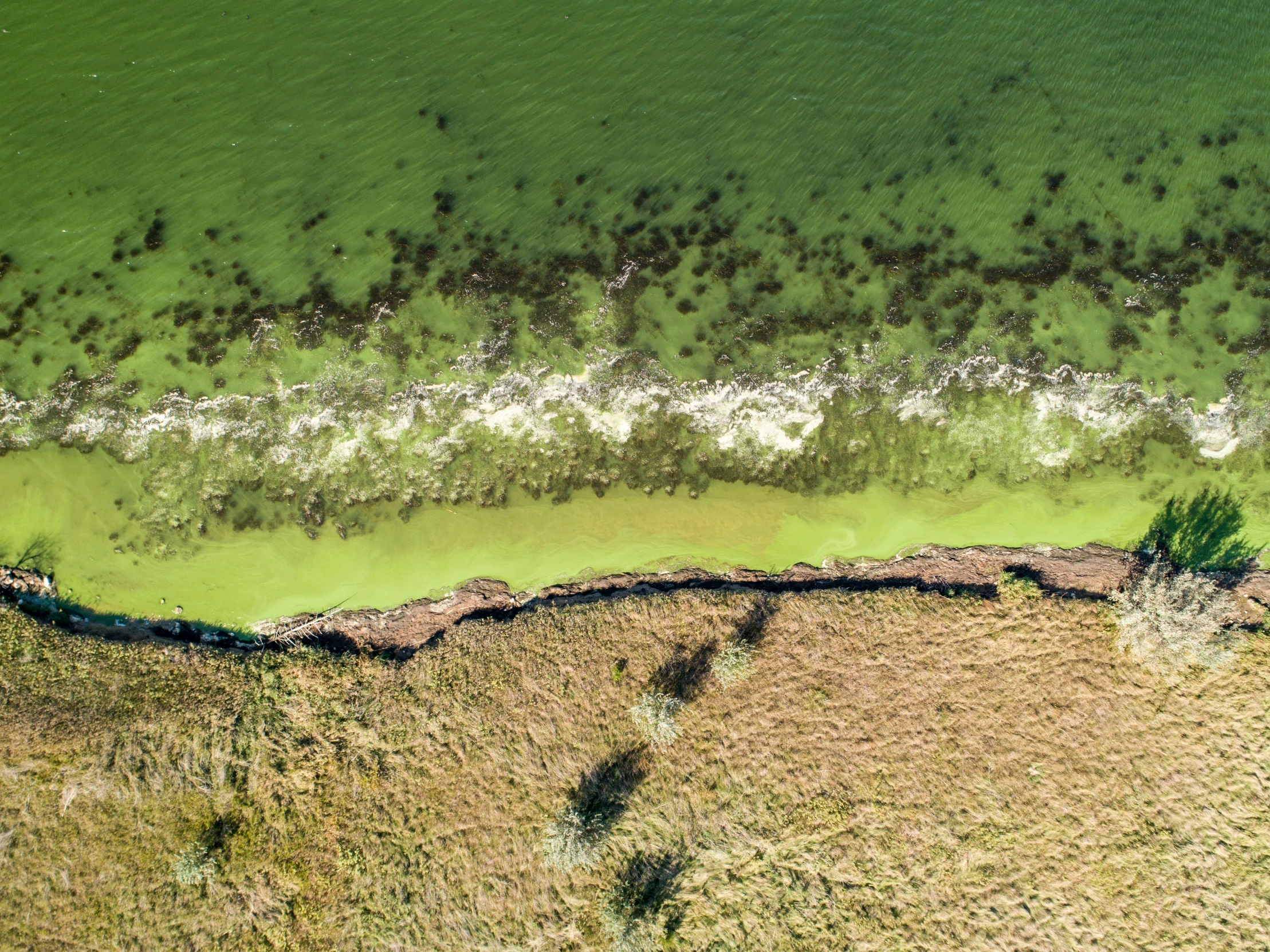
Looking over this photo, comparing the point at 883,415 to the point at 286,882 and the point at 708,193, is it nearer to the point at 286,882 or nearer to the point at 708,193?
the point at 708,193

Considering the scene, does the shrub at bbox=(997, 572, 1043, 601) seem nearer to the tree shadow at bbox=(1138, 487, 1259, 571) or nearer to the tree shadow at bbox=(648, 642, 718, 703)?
the tree shadow at bbox=(1138, 487, 1259, 571)

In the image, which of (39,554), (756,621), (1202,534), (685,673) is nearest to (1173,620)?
(1202,534)

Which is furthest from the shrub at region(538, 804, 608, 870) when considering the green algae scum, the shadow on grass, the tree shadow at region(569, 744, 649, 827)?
the green algae scum

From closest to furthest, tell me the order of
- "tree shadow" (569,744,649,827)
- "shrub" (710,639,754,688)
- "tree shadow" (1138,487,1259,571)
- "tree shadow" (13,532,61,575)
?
"shrub" (710,639,754,688), "tree shadow" (569,744,649,827), "tree shadow" (1138,487,1259,571), "tree shadow" (13,532,61,575)

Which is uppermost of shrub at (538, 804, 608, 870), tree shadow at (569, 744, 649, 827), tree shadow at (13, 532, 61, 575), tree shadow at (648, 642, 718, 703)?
tree shadow at (13, 532, 61, 575)

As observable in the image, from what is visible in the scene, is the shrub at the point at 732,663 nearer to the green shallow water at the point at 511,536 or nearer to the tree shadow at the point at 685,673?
the tree shadow at the point at 685,673

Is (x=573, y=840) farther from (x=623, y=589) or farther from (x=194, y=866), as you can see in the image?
(x=194, y=866)

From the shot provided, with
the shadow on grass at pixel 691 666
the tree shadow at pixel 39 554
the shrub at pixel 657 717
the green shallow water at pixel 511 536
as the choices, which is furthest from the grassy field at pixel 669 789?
the tree shadow at pixel 39 554

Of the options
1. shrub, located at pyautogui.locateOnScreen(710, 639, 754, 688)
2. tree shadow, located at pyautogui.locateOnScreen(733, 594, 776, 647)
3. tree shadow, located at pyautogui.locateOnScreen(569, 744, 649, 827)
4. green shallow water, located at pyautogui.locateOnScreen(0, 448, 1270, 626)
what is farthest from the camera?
green shallow water, located at pyautogui.locateOnScreen(0, 448, 1270, 626)
